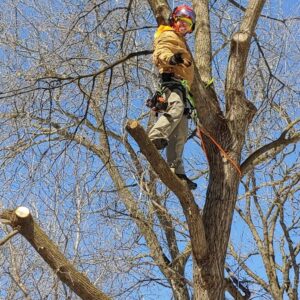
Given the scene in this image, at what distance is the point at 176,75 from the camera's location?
13.4ft

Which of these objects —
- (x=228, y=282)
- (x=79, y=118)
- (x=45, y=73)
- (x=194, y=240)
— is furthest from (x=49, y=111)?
(x=228, y=282)

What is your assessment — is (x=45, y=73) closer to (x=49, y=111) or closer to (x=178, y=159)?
(x=49, y=111)

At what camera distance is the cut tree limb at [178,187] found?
128 inches

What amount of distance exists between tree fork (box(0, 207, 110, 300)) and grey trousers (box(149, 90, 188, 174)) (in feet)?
3.24

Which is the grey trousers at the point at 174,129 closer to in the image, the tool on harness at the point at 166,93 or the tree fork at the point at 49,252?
the tool on harness at the point at 166,93

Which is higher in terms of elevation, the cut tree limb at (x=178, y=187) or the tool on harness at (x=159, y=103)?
the tool on harness at (x=159, y=103)

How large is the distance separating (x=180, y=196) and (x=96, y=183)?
1.24m

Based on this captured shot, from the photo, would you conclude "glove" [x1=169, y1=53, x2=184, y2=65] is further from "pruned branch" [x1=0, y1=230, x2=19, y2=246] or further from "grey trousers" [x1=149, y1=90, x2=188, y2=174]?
"pruned branch" [x1=0, y1=230, x2=19, y2=246]

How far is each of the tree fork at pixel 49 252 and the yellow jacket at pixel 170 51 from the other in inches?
59.8

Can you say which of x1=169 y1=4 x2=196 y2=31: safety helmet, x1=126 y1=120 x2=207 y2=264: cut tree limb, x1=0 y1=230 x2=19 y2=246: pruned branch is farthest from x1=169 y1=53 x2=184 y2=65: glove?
x1=0 y1=230 x2=19 y2=246: pruned branch

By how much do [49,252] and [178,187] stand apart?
95 centimetres

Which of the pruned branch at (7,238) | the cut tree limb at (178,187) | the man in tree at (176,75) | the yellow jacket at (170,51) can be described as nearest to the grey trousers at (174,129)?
the man in tree at (176,75)

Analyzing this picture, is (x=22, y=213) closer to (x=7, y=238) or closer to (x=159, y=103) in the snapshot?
(x=7, y=238)

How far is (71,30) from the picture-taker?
17.1ft
